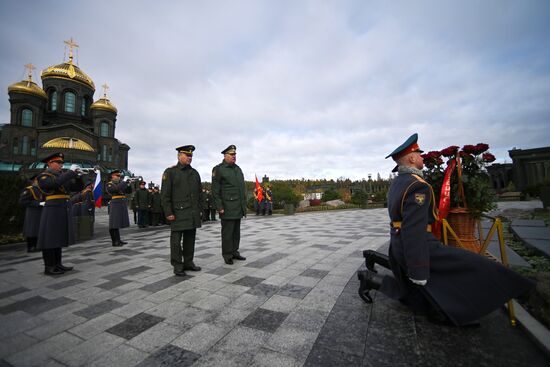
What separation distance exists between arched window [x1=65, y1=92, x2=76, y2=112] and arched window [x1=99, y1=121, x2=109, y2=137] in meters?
4.71

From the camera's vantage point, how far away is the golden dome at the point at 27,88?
37.6 meters

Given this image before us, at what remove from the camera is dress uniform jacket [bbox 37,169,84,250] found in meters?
4.33

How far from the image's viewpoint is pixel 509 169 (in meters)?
32.2

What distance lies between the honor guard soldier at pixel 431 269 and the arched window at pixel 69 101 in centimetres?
5470

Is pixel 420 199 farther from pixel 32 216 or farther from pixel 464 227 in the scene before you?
pixel 32 216

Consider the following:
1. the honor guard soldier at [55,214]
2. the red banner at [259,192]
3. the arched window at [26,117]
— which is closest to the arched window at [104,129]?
the arched window at [26,117]

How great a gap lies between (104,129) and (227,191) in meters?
49.9

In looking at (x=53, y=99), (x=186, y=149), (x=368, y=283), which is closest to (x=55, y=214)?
(x=186, y=149)

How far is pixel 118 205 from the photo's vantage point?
7438mm

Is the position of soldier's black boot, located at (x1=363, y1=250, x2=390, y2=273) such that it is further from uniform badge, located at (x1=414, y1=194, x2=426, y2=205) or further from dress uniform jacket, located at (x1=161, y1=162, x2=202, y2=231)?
dress uniform jacket, located at (x1=161, y1=162, x2=202, y2=231)

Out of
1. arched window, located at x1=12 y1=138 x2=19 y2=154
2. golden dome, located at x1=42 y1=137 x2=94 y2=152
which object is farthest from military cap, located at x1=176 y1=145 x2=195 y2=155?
arched window, located at x1=12 y1=138 x2=19 y2=154

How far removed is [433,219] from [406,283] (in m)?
0.69

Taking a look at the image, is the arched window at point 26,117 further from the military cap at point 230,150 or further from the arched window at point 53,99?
the military cap at point 230,150

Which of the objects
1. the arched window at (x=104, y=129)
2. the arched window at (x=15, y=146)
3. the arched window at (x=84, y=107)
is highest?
the arched window at (x=84, y=107)
